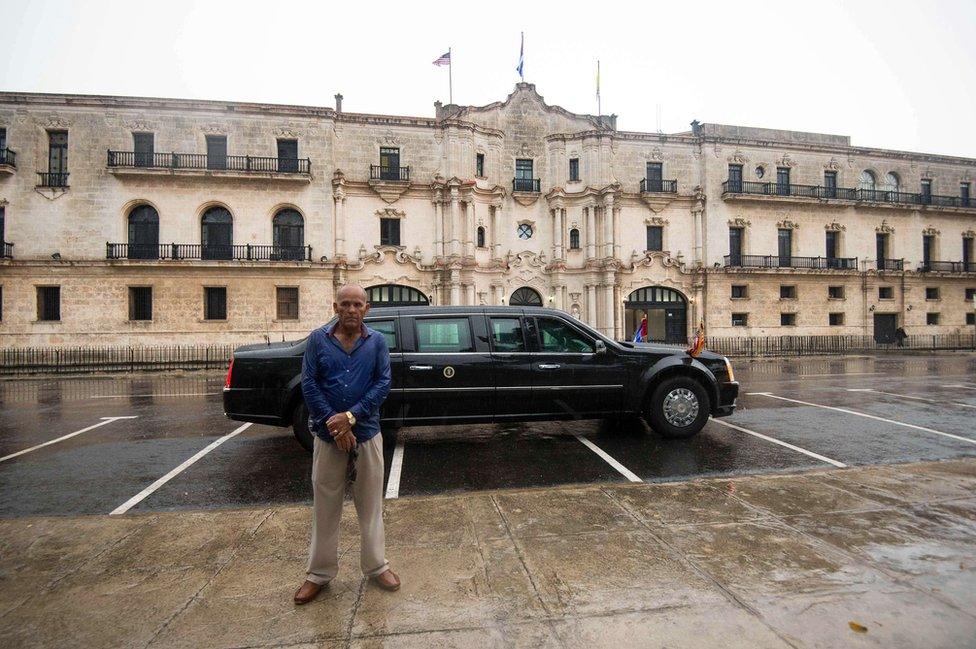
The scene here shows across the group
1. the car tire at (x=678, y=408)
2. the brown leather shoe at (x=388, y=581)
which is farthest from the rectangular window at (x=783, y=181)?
the brown leather shoe at (x=388, y=581)

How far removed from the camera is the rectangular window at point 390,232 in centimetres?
2735

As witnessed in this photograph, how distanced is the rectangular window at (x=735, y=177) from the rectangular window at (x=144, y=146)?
1356 inches

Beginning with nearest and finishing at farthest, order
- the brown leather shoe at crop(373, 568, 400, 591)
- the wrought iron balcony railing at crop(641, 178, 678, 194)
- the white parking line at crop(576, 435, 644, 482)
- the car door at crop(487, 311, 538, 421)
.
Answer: the brown leather shoe at crop(373, 568, 400, 591), the white parking line at crop(576, 435, 644, 482), the car door at crop(487, 311, 538, 421), the wrought iron balcony railing at crop(641, 178, 678, 194)

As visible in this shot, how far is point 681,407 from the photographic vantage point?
676cm

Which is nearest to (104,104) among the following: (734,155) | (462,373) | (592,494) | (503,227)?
(503,227)

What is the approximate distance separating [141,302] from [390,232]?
13770 millimetres

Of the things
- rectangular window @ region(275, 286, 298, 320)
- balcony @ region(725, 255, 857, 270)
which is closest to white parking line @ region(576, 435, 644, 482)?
rectangular window @ region(275, 286, 298, 320)

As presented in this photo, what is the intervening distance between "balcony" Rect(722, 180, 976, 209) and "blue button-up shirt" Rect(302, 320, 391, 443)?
32.4 metres

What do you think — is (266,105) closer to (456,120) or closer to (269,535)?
(456,120)

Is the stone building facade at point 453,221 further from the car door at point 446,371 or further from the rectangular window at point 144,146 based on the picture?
the car door at point 446,371

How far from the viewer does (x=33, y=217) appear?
2402 centimetres

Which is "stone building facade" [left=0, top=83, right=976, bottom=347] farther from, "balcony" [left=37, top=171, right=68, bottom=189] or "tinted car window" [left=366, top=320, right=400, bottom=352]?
"tinted car window" [left=366, top=320, right=400, bottom=352]

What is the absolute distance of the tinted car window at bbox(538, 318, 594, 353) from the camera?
6609 millimetres

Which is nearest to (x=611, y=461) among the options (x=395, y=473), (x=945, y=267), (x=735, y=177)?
(x=395, y=473)
